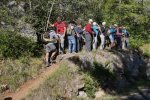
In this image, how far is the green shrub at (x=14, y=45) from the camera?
67.7ft

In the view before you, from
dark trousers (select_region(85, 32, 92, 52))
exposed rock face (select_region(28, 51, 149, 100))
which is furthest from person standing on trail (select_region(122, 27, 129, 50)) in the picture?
dark trousers (select_region(85, 32, 92, 52))

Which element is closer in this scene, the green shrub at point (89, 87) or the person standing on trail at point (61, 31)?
the green shrub at point (89, 87)

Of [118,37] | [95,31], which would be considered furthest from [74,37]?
[118,37]

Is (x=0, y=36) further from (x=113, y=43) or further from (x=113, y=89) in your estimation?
(x=113, y=43)

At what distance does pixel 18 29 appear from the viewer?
2220 centimetres

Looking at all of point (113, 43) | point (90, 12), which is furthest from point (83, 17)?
point (113, 43)

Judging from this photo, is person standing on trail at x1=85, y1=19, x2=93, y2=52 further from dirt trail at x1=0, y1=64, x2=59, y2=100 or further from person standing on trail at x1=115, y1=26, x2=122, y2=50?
person standing on trail at x1=115, y1=26, x2=122, y2=50

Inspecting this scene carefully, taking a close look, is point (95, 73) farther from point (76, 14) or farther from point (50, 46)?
point (76, 14)

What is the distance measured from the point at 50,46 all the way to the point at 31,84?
3.13 metres

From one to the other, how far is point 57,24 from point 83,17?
5.22m

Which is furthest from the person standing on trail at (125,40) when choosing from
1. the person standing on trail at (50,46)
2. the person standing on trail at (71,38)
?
the person standing on trail at (50,46)

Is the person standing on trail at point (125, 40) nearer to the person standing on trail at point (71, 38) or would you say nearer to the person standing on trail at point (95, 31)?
the person standing on trail at point (95, 31)

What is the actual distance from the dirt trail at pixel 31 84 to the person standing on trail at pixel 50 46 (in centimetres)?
67

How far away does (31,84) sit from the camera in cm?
1927
